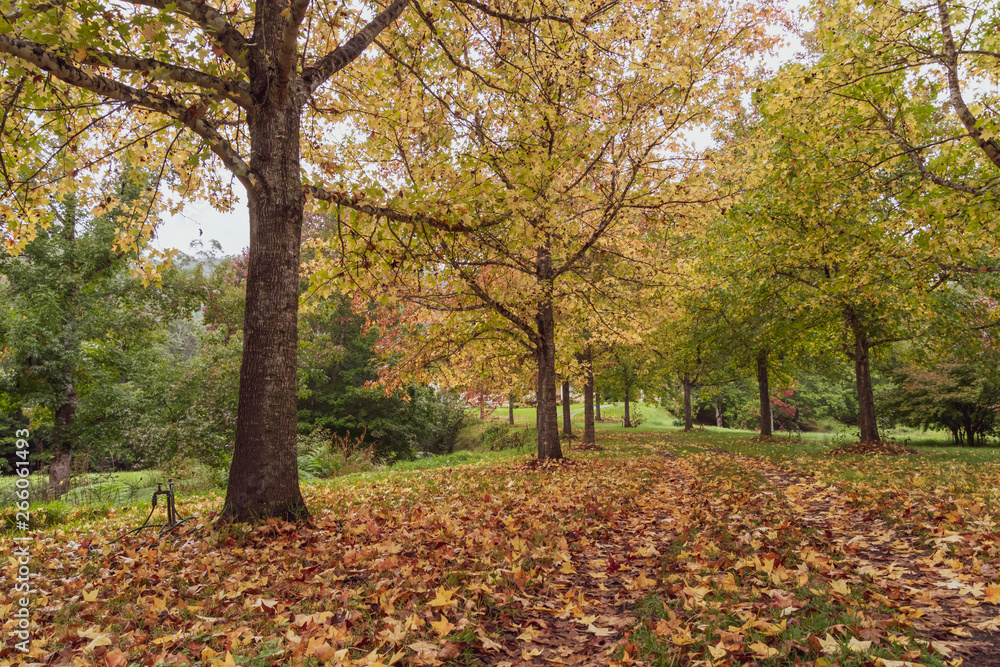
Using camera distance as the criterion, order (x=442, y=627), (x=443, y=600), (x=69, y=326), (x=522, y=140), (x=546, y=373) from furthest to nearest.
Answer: (x=69, y=326) → (x=546, y=373) → (x=522, y=140) → (x=443, y=600) → (x=442, y=627)

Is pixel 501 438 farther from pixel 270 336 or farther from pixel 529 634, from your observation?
pixel 529 634

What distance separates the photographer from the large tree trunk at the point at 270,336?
524cm

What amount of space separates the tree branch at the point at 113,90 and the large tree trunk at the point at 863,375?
15.5 meters

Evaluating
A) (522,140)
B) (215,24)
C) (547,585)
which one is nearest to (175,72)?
(215,24)

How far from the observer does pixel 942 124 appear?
10.5 metres

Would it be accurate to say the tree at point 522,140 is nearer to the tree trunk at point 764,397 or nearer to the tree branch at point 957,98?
the tree branch at point 957,98

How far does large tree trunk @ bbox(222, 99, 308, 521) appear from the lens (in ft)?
17.2

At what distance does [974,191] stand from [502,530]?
8.40 meters

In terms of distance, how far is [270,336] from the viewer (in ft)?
17.5

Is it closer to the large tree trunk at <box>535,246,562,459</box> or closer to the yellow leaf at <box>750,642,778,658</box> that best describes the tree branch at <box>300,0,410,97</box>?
the large tree trunk at <box>535,246,562,459</box>

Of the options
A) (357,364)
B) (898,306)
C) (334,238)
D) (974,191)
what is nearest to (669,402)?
(357,364)

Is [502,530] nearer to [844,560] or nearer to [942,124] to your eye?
[844,560]

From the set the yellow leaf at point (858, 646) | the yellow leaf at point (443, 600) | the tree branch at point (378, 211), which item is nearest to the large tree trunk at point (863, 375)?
the tree branch at point (378, 211)

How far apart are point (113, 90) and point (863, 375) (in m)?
17.7
